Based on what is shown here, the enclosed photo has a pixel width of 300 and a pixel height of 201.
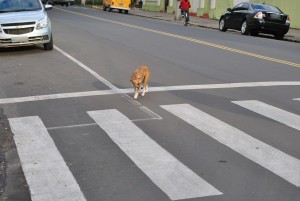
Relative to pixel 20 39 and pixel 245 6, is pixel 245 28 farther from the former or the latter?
pixel 20 39

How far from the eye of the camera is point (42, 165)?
5.75 m

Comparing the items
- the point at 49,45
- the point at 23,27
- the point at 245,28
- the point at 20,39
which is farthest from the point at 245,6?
the point at 20,39

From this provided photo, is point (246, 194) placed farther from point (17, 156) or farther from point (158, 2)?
point (158, 2)

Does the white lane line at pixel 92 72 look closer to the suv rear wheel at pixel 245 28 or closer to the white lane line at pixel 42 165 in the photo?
the white lane line at pixel 42 165

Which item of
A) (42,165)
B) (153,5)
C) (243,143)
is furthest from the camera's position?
(153,5)

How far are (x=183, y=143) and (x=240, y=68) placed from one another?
6709 mm

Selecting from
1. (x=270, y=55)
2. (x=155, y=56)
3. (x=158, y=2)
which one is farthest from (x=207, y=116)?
(x=158, y=2)

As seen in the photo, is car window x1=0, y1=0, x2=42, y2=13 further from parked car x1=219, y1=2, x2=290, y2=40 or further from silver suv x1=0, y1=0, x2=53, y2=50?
parked car x1=219, y1=2, x2=290, y2=40

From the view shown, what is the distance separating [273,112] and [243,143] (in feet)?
6.41

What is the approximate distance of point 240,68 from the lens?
12.9m

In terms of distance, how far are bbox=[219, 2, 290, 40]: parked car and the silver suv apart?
12.3 meters

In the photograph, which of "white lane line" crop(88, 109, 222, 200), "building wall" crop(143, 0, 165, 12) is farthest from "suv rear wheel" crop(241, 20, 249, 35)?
"building wall" crop(143, 0, 165, 12)

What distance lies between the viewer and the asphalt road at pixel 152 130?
204 inches

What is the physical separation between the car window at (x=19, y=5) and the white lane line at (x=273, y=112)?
9.02 metres
